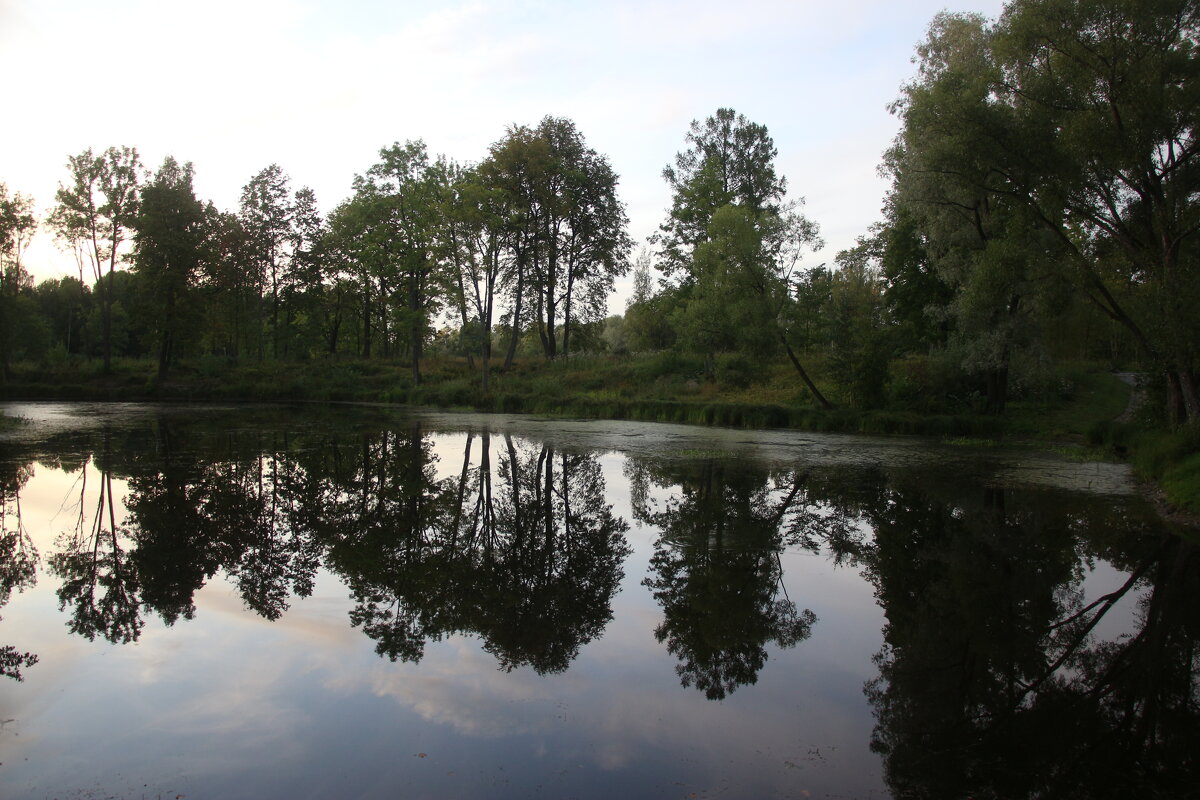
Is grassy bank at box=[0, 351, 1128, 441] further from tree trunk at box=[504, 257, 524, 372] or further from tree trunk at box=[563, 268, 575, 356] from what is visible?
tree trunk at box=[563, 268, 575, 356]

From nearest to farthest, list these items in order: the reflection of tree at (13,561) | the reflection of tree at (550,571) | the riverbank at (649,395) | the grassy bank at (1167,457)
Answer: the reflection of tree at (13,561) < the reflection of tree at (550,571) < the grassy bank at (1167,457) < the riverbank at (649,395)

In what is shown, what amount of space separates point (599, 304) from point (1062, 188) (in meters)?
34.1

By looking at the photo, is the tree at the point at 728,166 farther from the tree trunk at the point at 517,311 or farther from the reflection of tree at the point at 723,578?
the reflection of tree at the point at 723,578

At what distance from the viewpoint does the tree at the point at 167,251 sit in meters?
41.4

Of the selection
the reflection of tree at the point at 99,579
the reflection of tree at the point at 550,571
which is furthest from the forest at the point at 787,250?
the reflection of tree at the point at 99,579

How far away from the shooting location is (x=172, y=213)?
4281cm

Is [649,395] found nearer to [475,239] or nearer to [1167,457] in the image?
[475,239]

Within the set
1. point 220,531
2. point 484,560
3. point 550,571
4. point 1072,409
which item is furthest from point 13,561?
point 1072,409

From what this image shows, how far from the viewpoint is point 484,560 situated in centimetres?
898

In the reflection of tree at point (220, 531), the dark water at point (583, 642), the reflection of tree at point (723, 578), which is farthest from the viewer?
the reflection of tree at point (220, 531)

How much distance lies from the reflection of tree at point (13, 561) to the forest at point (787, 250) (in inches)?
757

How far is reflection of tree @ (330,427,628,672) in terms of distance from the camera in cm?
678

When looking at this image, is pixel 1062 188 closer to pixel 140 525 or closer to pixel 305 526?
pixel 305 526

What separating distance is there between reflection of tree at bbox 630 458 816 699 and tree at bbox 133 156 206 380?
37.7 meters
